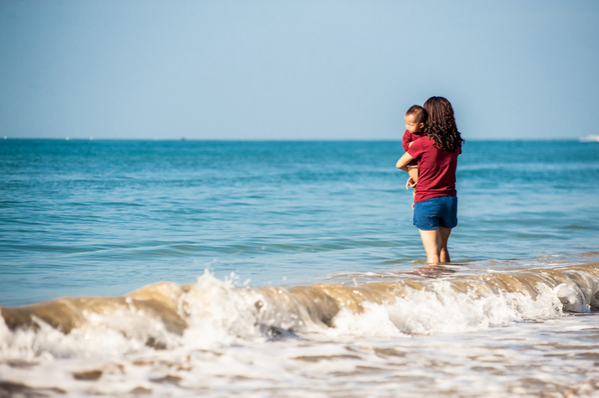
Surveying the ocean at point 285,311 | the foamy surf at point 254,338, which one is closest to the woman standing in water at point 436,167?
the ocean at point 285,311

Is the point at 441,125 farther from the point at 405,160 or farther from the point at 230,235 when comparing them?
the point at 230,235

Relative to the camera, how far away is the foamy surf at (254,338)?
3.19m

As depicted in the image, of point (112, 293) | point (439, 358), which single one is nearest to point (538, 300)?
point (439, 358)

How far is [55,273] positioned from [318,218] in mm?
6634

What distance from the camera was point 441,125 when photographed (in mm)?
5539

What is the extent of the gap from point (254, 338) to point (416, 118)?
282 cm

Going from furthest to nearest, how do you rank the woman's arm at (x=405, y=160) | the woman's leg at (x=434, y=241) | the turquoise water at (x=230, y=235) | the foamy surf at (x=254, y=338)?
the turquoise water at (x=230, y=235), the woman's leg at (x=434, y=241), the woman's arm at (x=405, y=160), the foamy surf at (x=254, y=338)

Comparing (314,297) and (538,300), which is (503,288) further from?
(314,297)

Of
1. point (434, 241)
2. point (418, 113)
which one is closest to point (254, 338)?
point (434, 241)

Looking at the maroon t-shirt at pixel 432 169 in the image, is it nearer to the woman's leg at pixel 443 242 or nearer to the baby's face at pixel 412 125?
the baby's face at pixel 412 125

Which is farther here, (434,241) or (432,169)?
(434,241)

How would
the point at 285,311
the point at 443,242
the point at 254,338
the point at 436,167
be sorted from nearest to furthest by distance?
1. the point at 254,338
2. the point at 285,311
3. the point at 436,167
4. the point at 443,242

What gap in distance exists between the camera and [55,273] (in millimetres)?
6285

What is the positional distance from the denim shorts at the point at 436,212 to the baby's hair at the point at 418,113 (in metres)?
0.84
